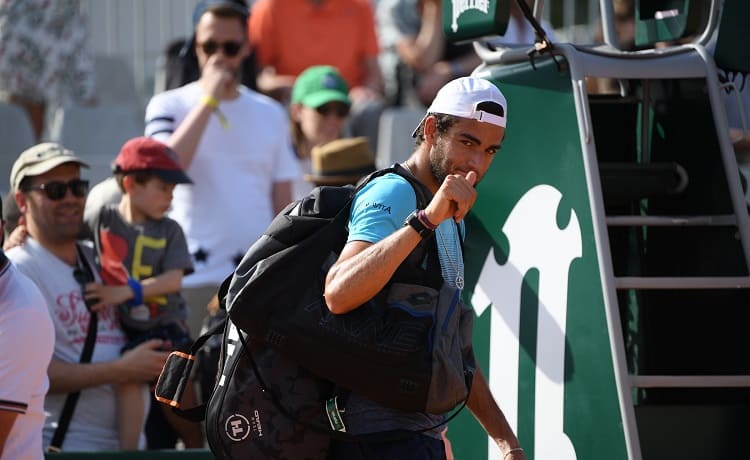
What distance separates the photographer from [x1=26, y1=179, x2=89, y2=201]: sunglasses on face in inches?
235

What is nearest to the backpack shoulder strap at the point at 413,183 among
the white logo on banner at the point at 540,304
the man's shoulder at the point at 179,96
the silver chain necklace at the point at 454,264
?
the silver chain necklace at the point at 454,264

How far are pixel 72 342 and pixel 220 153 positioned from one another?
173 cm

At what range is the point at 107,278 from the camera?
616 cm

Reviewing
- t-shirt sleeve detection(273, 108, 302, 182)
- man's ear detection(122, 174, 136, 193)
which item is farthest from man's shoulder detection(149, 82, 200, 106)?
man's ear detection(122, 174, 136, 193)

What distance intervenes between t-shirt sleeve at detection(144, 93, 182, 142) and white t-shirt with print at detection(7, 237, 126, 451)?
134cm

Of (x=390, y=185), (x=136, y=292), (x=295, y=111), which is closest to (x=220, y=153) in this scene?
(x=295, y=111)

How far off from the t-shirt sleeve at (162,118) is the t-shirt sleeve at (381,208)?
362 centimetres

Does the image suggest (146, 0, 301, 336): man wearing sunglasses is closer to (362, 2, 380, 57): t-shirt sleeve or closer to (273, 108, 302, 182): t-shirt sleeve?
(273, 108, 302, 182): t-shirt sleeve

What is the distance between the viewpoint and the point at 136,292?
6.12 meters

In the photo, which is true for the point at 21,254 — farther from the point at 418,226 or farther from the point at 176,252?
the point at 418,226

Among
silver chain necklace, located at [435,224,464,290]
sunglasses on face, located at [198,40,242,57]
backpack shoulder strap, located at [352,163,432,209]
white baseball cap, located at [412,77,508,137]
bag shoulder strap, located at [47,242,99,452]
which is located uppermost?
white baseball cap, located at [412,77,508,137]

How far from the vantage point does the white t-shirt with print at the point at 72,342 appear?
19.5 feet

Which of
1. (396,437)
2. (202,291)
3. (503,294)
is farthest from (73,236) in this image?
(396,437)

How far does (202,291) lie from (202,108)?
954 mm
